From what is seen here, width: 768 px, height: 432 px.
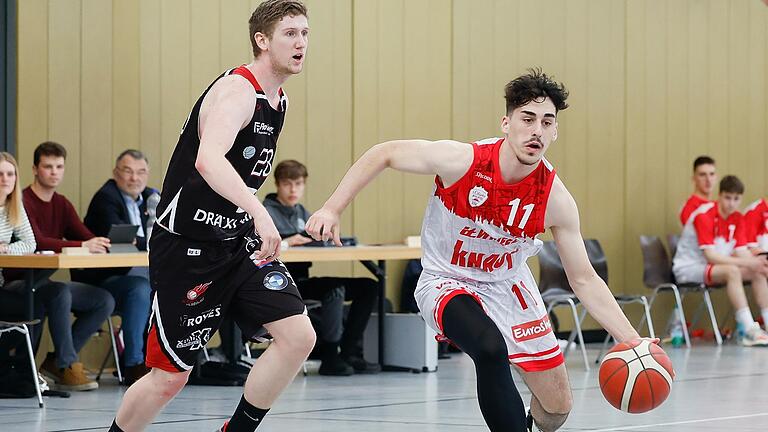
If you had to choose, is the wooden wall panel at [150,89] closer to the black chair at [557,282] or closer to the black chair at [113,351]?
the black chair at [113,351]

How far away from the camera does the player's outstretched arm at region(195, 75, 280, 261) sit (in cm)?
418

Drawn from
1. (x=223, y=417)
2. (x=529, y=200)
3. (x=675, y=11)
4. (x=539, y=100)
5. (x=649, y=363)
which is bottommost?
(x=223, y=417)

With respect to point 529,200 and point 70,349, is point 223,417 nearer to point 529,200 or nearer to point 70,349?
point 70,349

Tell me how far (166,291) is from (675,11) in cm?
1045

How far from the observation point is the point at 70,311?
27.1 feet

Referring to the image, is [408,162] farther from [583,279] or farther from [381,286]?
[381,286]

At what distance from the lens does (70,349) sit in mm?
8148

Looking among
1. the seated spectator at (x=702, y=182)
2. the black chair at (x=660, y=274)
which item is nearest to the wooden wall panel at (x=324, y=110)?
the black chair at (x=660, y=274)

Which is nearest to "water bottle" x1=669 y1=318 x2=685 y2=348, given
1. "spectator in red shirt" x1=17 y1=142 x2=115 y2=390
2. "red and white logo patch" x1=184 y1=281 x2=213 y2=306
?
"spectator in red shirt" x1=17 y1=142 x2=115 y2=390

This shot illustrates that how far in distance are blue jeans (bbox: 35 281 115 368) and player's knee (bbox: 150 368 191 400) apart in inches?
141

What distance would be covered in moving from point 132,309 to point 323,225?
4475 mm

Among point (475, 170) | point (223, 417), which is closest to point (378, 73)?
point (223, 417)

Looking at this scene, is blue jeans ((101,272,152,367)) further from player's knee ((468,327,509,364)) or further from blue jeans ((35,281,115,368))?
player's knee ((468,327,509,364))

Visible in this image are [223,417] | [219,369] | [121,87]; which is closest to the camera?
[223,417]
